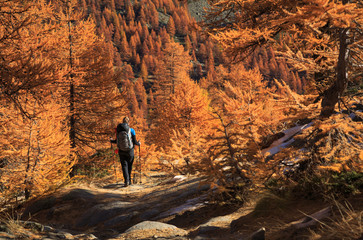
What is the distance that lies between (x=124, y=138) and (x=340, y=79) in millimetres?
6103

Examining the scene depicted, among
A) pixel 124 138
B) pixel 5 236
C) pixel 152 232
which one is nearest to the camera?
pixel 5 236

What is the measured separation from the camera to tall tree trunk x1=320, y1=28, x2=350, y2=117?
3.72 metres

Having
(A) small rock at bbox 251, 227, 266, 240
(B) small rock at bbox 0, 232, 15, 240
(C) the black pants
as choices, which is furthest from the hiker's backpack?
(A) small rock at bbox 251, 227, 266, 240

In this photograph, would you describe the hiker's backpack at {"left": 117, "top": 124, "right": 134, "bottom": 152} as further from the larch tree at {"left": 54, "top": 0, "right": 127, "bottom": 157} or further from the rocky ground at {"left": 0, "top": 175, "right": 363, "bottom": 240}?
the larch tree at {"left": 54, "top": 0, "right": 127, "bottom": 157}

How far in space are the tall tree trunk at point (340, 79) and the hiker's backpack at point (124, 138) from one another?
18.6 feet

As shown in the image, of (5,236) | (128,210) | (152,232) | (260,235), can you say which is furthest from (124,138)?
(260,235)

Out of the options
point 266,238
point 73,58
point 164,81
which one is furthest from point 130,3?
point 266,238

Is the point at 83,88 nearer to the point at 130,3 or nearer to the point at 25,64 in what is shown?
the point at 25,64

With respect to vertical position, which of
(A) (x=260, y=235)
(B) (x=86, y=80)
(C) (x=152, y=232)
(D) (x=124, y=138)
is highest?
(B) (x=86, y=80)

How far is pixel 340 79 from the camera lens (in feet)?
12.8

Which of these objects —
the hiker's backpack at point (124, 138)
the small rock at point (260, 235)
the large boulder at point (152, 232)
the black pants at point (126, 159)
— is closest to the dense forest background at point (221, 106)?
the small rock at point (260, 235)

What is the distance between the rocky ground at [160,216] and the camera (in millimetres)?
3631

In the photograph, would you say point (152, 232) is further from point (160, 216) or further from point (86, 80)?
point (86, 80)

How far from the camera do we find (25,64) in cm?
527
